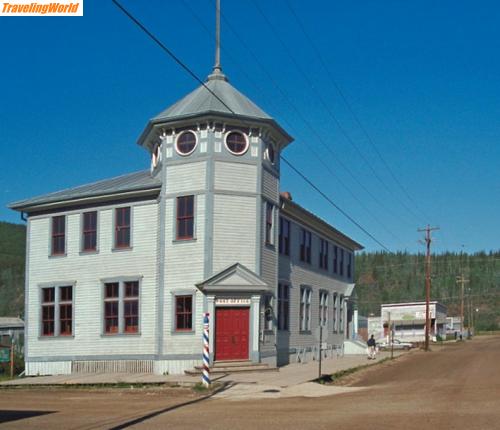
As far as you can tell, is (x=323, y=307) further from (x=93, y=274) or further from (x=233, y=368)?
(x=233, y=368)

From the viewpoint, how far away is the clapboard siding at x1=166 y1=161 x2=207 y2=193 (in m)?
31.0

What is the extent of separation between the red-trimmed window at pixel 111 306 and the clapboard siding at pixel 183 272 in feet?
9.97

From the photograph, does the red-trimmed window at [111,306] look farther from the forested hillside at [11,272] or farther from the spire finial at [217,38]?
the forested hillside at [11,272]

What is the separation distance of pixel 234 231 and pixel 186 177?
2.89 metres

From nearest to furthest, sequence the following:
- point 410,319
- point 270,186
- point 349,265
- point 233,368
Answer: point 233,368 < point 270,186 < point 349,265 < point 410,319

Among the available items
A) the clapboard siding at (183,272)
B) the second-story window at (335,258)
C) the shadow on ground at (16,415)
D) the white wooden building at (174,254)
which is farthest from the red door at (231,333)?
the second-story window at (335,258)

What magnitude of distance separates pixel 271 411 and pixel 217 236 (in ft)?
44.4

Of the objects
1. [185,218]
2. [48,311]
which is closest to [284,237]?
[185,218]

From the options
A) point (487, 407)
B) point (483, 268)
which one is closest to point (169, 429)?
point (487, 407)

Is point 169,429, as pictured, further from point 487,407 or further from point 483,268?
point 483,268

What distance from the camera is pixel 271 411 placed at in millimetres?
18031

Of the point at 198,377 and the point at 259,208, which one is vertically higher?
the point at 259,208

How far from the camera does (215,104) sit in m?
31.8

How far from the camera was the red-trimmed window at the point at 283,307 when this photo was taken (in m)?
36.0
